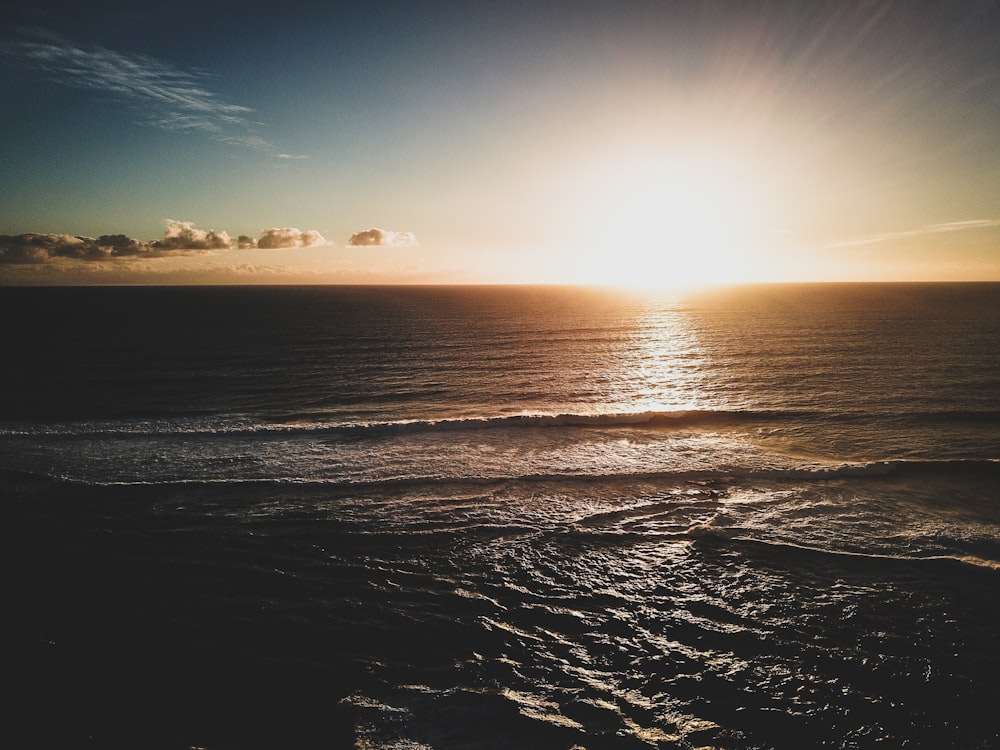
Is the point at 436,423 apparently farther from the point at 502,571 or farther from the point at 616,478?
the point at 502,571

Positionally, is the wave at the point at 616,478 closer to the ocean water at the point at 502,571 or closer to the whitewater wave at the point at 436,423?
the ocean water at the point at 502,571

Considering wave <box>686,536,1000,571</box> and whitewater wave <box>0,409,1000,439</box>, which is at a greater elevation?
whitewater wave <box>0,409,1000,439</box>

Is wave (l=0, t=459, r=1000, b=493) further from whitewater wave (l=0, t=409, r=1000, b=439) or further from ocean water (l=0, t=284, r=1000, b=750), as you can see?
whitewater wave (l=0, t=409, r=1000, b=439)

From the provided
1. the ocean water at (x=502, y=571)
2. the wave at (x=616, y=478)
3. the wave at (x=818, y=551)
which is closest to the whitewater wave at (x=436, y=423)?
the ocean water at (x=502, y=571)

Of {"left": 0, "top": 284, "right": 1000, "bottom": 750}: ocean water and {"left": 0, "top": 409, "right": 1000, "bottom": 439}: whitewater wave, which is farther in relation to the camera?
A: {"left": 0, "top": 409, "right": 1000, "bottom": 439}: whitewater wave

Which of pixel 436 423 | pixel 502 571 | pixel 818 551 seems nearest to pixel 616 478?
pixel 818 551

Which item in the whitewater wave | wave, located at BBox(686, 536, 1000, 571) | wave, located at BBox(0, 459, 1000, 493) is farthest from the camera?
the whitewater wave

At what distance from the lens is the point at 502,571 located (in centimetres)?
1292

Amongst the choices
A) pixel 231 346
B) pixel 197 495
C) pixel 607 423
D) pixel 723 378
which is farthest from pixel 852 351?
pixel 231 346

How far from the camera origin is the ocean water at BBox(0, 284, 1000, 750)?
330 inches

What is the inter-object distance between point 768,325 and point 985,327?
91.8ft

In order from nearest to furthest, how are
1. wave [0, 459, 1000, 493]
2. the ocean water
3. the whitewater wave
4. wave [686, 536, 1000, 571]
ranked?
the ocean water < wave [686, 536, 1000, 571] < wave [0, 459, 1000, 493] < the whitewater wave

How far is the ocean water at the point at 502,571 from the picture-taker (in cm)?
839

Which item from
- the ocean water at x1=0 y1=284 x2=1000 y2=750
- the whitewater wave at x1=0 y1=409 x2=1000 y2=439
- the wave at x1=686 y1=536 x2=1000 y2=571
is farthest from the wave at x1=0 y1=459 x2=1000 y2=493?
the whitewater wave at x1=0 y1=409 x2=1000 y2=439
